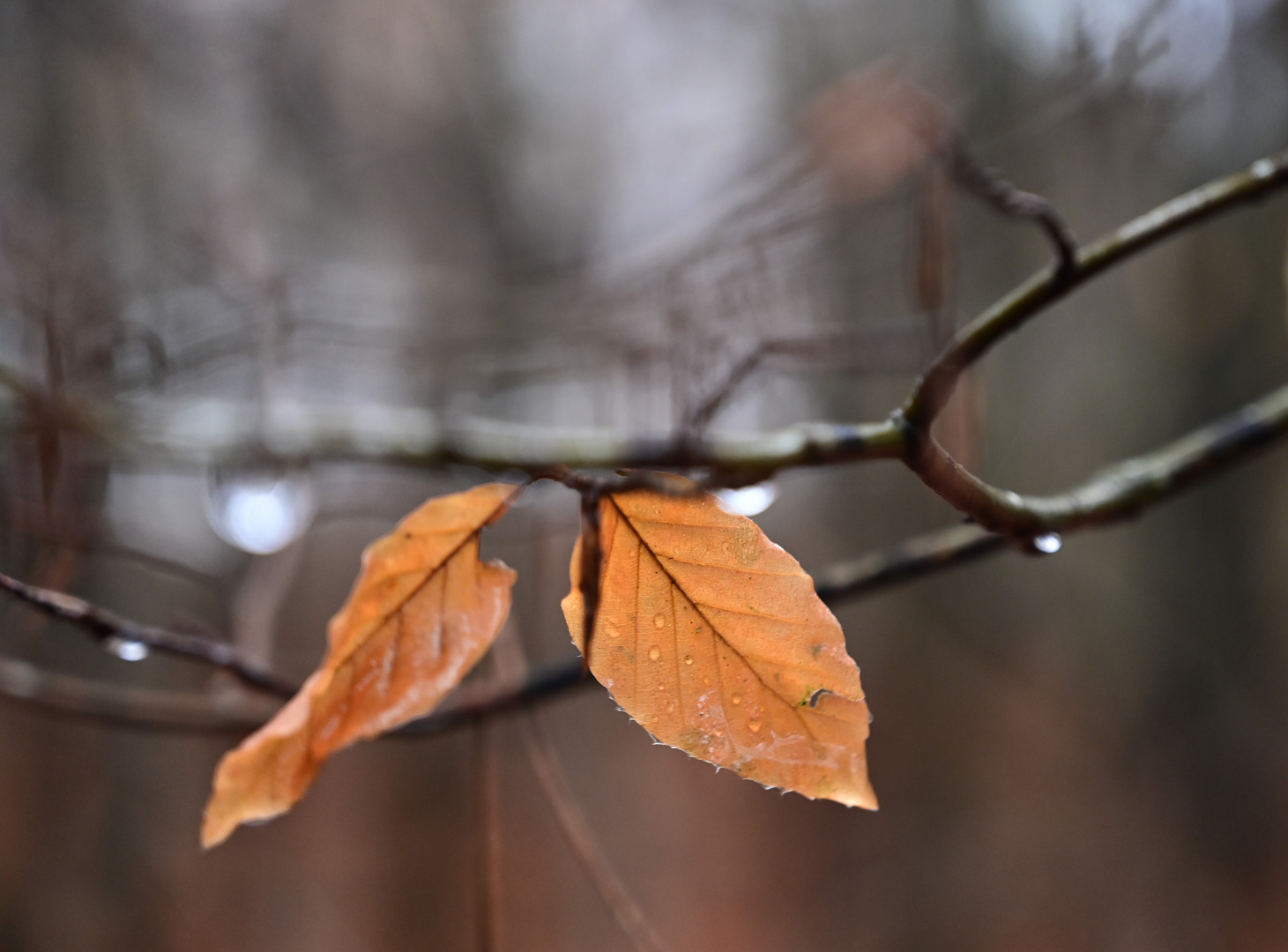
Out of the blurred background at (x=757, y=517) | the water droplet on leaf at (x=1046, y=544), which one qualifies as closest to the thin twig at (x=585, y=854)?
the water droplet on leaf at (x=1046, y=544)

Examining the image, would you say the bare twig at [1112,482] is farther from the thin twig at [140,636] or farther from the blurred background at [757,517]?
the blurred background at [757,517]

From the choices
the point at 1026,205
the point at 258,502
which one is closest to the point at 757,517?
the point at 258,502

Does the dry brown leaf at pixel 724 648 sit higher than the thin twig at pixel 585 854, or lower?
higher

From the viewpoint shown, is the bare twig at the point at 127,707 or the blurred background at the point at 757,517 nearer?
the bare twig at the point at 127,707

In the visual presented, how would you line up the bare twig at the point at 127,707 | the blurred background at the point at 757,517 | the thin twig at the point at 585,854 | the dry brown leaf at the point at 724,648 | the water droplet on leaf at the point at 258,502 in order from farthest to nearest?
the blurred background at the point at 757,517, the water droplet on leaf at the point at 258,502, the bare twig at the point at 127,707, the thin twig at the point at 585,854, the dry brown leaf at the point at 724,648

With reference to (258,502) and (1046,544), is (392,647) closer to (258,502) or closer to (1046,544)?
(1046,544)

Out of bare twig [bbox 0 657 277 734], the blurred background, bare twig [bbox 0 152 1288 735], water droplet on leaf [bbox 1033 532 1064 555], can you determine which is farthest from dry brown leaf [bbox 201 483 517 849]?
the blurred background
